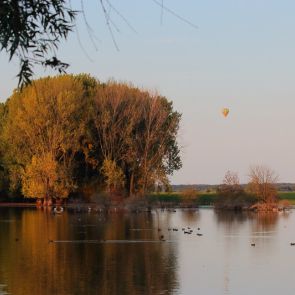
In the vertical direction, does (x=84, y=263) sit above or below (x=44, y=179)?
below

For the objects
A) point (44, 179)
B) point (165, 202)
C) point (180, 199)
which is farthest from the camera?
point (180, 199)

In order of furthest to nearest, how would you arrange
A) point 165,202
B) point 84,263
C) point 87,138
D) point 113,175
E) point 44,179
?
point 165,202
point 87,138
point 44,179
point 113,175
point 84,263

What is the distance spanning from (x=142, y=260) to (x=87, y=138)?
124 feet

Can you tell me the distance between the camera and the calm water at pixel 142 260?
1892 centimetres

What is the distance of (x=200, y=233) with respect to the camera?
37.5 meters

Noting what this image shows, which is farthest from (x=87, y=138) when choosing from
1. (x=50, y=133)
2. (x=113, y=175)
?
(x=113, y=175)

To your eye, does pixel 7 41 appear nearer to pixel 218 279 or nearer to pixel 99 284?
pixel 99 284

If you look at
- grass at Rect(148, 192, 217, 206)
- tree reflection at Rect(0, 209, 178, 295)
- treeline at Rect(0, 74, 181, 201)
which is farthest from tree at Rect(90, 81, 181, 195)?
tree reflection at Rect(0, 209, 178, 295)

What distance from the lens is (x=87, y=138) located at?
61.9m

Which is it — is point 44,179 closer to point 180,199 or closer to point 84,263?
point 180,199

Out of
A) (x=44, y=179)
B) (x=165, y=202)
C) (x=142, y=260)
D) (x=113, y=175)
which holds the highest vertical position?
(x=113, y=175)

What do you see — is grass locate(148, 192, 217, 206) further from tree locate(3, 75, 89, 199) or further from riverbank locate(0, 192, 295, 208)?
tree locate(3, 75, 89, 199)

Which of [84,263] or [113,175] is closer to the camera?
[84,263]

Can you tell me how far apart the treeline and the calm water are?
777 inches
